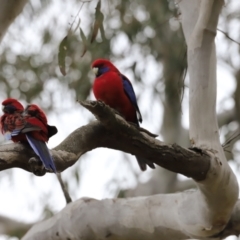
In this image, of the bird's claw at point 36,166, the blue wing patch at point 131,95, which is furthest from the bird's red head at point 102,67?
the bird's claw at point 36,166

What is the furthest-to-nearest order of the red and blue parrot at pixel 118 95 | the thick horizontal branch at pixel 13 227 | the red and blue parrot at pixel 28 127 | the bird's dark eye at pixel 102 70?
the thick horizontal branch at pixel 13 227, the bird's dark eye at pixel 102 70, the red and blue parrot at pixel 118 95, the red and blue parrot at pixel 28 127

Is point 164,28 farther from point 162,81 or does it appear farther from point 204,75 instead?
point 204,75

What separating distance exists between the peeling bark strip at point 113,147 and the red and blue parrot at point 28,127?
43mm

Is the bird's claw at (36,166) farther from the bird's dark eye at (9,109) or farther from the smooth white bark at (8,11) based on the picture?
the smooth white bark at (8,11)

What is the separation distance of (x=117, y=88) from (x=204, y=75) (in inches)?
24.6

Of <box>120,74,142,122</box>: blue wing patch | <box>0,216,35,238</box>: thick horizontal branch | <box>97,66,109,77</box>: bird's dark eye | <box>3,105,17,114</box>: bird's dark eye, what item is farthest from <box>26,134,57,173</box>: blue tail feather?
<box>0,216,35,238</box>: thick horizontal branch

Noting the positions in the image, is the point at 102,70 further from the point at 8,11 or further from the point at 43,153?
the point at 43,153

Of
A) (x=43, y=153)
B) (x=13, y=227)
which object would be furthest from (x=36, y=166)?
(x=13, y=227)

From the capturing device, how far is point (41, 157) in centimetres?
161

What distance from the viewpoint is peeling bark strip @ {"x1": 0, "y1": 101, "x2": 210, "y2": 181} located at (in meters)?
1.65

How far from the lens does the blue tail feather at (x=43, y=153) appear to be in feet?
5.24

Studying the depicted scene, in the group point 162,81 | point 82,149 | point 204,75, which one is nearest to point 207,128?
point 204,75

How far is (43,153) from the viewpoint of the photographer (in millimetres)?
1639

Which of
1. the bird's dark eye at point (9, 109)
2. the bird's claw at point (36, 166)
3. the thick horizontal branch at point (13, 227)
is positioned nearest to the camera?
the bird's claw at point (36, 166)
